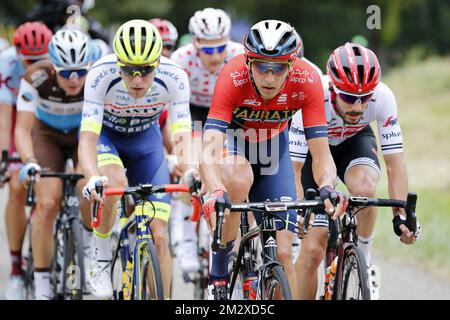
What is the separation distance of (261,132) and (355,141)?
34.7 inches

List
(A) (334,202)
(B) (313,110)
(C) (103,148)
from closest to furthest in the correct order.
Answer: (A) (334,202) < (B) (313,110) < (C) (103,148)

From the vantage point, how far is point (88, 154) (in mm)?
6727

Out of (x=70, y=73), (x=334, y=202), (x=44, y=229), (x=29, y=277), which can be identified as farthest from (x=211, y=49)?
(x=334, y=202)

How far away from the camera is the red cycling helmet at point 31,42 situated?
9125 mm

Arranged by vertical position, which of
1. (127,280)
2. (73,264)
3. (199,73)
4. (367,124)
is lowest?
(127,280)

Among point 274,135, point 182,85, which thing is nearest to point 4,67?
point 182,85

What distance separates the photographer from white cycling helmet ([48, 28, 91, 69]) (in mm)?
7996

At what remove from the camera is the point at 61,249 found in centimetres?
815

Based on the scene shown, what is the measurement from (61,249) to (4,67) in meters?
2.26

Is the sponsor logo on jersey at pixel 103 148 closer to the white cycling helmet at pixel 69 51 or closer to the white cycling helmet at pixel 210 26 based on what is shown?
the white cycling helmet at pixel 69 51

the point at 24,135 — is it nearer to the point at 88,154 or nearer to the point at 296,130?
the point at 88,154

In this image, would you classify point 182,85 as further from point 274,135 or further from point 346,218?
point 346,218

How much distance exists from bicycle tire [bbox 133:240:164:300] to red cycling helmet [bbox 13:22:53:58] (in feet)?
10.7

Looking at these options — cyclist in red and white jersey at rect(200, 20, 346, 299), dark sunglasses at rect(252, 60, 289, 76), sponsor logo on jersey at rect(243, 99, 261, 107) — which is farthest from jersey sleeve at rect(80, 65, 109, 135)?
dark sunglasses at rect(252, 60, 289, 76)
